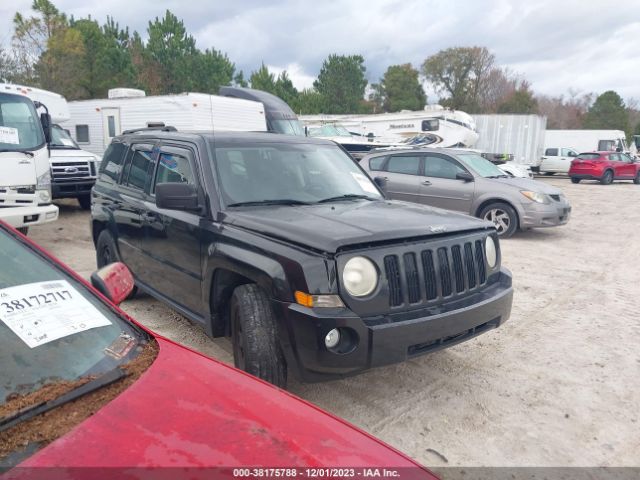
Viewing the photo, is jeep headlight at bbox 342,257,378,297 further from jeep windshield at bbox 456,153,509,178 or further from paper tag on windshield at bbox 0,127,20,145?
jeep windshield at bbox 456,153,509,178

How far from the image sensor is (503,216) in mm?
9484

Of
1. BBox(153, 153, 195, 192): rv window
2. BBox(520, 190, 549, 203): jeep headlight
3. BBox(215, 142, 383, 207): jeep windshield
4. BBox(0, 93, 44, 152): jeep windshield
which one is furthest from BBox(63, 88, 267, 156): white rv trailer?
BBox(215, 142, 383, 207): jeep windshield

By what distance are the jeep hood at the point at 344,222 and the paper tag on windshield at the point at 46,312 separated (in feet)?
4.32

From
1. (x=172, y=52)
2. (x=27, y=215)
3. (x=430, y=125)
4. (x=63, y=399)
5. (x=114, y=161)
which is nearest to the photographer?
(x=63, y=399)

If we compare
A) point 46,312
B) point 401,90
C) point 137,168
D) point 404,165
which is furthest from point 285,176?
point 401,90

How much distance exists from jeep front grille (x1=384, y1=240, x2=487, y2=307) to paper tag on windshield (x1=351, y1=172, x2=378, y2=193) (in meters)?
1.25

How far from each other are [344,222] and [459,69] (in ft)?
186

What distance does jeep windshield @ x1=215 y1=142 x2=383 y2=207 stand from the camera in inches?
152

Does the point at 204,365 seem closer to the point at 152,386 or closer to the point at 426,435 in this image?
the point at 152,386

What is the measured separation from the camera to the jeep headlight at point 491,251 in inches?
145

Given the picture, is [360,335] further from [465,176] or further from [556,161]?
[556,161]

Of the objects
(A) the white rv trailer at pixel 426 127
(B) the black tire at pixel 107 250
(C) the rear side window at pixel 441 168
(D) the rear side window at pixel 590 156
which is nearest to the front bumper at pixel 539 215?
(C) the rear side window at pixel 441 168

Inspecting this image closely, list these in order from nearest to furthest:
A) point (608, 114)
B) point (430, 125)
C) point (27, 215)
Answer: point (27, 215), point (430, 125), point (608, 114)

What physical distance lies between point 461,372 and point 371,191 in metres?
1.68
